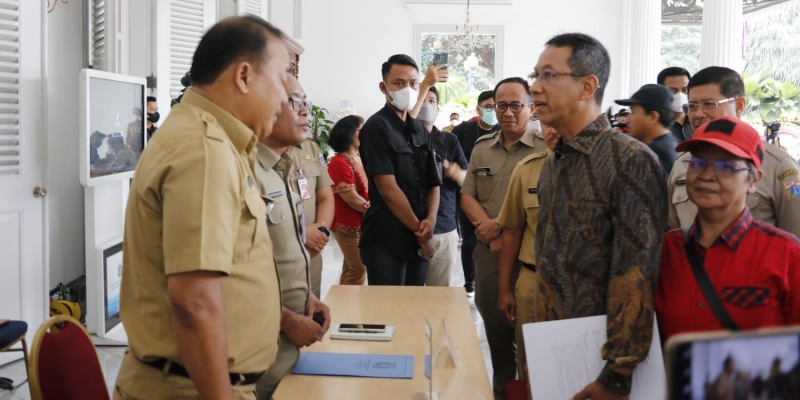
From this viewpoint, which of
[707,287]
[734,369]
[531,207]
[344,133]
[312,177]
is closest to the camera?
[734,369]

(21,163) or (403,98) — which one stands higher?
(403,98)

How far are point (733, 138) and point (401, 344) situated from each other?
1.12 meters

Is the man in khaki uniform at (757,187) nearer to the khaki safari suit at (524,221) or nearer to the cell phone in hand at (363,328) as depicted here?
the khaki safari suit at (524,221)

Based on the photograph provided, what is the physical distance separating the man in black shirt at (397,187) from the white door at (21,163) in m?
1.96

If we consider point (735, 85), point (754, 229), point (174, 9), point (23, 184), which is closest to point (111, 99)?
point (23, 184)

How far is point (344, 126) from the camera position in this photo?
15.2 feet

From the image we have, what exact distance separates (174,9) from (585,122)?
4344 millimetres

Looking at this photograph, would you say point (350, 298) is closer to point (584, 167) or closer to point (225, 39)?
point (584, 167)

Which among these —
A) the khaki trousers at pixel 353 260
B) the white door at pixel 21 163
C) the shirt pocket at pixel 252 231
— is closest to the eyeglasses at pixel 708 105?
the shirt pocket at pixel 252 231

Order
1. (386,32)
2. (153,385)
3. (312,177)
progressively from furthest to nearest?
1. (386,32)
2. (312,177)
3. (153,385)

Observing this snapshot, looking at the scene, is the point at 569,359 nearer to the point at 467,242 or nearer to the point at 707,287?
the point at 707,287

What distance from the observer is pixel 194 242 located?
1.15 meters

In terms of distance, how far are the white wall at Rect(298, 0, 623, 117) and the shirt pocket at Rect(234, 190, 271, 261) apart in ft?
37.0

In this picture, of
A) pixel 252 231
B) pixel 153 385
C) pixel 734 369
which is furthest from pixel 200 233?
pixel 734 369
